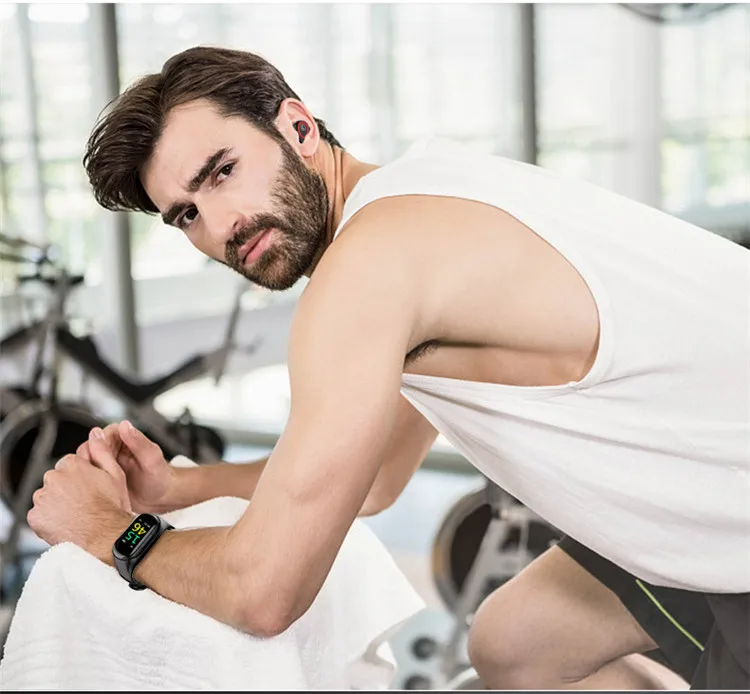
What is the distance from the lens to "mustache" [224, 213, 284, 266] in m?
1.23

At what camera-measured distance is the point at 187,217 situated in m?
1.27

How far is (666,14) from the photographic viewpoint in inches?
129

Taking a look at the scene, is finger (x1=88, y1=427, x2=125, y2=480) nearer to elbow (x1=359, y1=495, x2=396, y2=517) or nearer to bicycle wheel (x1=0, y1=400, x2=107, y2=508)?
elbow (x1=359, y1=495, x2=396, y2=517)

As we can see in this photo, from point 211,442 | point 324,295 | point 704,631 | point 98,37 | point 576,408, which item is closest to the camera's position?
point 324,295

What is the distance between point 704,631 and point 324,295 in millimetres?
709

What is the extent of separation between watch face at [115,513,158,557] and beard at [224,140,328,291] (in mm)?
315

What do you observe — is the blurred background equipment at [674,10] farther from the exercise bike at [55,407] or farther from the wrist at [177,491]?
the wrist at [177,491]

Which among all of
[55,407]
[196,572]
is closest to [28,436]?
[55,407]

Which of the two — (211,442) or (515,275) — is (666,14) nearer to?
(211,442)

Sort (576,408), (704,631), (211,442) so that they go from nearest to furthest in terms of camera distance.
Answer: (576,408)
(704,631)
(211,442)

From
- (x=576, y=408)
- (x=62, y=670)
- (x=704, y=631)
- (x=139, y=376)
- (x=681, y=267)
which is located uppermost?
(x=681, y=267)

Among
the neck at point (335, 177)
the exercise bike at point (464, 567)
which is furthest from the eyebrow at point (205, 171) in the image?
the exercise bike at point (464, 567)

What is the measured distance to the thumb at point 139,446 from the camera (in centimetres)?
128

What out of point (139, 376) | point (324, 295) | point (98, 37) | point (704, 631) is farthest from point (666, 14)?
point (324, 295)
